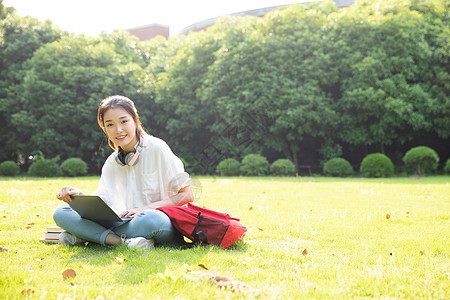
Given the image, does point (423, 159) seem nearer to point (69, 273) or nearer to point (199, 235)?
point (199, 235)

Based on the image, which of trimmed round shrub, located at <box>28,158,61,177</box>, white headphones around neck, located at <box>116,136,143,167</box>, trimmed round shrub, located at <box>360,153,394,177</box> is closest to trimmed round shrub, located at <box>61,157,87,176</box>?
trimmed round shrub, located at <box>28,158,61,177</box>

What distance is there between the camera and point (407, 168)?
17.4 meters

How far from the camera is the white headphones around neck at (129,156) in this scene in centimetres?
338

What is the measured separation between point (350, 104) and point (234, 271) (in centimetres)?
1521

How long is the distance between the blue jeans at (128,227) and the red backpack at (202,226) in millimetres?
80

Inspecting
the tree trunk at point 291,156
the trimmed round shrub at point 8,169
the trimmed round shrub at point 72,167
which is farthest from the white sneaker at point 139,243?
the trimmed round shrub at point 8,169

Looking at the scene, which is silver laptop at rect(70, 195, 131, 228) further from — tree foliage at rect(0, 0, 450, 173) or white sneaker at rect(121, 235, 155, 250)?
tree foliage at rect(0, 0, 450, 173)

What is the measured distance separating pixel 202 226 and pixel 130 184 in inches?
27.8

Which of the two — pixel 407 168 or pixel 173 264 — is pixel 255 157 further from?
pixel 173 264

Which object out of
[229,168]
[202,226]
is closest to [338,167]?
[229,168]

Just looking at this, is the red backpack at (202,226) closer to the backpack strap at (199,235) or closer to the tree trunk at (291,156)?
the backpack strap at (199,235)

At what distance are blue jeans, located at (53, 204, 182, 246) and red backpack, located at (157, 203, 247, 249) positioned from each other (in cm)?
8

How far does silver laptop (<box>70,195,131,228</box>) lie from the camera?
2.98m

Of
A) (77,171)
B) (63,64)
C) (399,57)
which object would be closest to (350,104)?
(399,57)
